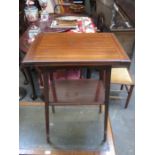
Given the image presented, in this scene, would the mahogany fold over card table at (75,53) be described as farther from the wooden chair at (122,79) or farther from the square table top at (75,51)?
the wooden chair at (122,79)

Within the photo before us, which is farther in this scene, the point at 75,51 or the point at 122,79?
the point at 122,79

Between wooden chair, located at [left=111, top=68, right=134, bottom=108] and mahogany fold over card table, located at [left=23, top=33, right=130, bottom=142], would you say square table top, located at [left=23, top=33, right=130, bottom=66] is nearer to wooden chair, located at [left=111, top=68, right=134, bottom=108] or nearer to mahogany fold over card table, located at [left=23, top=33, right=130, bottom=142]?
mahogany fold over card table, located at [left=23, top=33, right=130, bottom=142]

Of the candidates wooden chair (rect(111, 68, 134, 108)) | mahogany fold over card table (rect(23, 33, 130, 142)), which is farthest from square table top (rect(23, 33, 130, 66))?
wooden chair (rect(111, 68, 134, 108))

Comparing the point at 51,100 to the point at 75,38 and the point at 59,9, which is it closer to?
the point at 75,38

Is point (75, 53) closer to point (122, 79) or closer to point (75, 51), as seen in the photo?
point (75, 51)

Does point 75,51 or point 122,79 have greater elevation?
point 75,51

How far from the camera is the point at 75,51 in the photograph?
45.7 inches

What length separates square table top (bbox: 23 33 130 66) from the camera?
3.45ft

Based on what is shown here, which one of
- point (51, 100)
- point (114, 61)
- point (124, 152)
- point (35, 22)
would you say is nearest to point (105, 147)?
point (124, 152)

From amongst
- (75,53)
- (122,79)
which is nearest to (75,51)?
(75,53)

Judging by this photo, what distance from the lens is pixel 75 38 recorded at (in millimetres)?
1365

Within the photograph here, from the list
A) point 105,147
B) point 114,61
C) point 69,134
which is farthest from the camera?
point 69,134

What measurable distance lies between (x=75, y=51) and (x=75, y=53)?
30 mm
